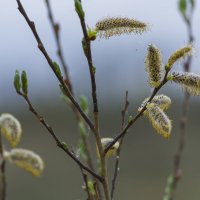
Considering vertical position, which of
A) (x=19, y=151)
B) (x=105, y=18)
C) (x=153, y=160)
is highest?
(x=105, y=18)

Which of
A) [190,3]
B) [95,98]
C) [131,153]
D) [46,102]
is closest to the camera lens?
[95,98]

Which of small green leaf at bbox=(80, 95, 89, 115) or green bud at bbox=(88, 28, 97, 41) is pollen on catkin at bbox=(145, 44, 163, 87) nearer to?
green bud at bbox=(88, 28, 97, 41)

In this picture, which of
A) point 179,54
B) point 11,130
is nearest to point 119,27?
point 179,54

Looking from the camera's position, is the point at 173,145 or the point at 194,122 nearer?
the point at 173,145

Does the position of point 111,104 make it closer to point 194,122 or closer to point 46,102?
point 46,102

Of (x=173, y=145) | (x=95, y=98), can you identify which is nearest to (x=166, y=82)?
(x=95, y=98)

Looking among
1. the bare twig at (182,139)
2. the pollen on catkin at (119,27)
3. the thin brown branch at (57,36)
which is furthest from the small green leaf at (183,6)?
the pollen on catkin at (119,27)
